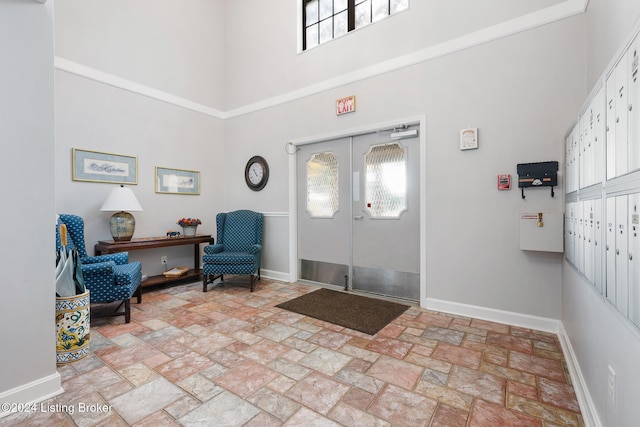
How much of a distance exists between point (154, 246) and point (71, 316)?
1.70 metres

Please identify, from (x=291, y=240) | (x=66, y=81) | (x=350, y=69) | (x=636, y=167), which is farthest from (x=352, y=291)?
(x=66, y=81)

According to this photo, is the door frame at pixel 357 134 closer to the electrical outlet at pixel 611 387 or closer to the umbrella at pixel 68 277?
the electrical outlet at pixel 611 387

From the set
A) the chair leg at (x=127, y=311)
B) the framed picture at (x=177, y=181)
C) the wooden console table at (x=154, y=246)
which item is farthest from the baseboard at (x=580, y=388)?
the framed picture at (x=177, y=181)

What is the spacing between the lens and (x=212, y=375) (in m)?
1.91

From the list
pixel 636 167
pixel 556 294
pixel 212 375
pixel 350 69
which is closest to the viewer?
pixel 636 167

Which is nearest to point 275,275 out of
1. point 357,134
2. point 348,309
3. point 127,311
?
point 348,309

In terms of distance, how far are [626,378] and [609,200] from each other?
0.70 metres

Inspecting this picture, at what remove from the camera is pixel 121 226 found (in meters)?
3.63

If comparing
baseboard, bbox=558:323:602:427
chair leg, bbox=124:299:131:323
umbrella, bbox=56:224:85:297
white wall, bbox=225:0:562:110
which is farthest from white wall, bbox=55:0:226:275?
baseboard, bbox=558:323:602:427

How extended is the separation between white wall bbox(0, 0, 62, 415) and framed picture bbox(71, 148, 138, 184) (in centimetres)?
227

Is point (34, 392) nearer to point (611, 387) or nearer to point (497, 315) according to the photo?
point (611, 387)

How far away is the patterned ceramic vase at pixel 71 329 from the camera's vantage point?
2041 mm

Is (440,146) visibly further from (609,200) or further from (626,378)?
(626,378)

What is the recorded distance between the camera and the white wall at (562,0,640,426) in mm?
1019
